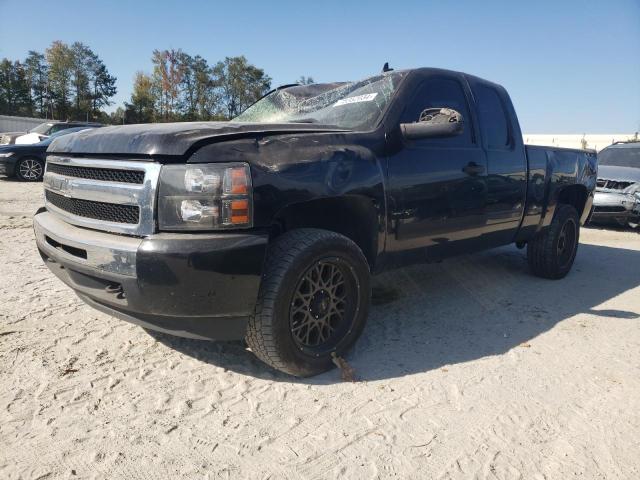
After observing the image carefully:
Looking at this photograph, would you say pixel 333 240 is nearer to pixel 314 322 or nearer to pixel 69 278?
pixel 314 322

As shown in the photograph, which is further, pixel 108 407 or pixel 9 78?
pixel 9 78

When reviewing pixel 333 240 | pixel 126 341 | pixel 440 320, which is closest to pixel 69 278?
pixel 126 341

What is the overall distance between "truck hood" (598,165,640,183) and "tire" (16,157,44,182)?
41.3 ft

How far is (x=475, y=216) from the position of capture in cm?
365

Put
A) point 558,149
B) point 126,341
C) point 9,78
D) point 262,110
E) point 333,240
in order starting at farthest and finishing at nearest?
point 9,78 < point 558,149 < point 262,110 < point 126,341 < point 333,240

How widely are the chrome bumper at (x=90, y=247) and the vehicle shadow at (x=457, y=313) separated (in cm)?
84

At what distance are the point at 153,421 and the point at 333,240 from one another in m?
1.25

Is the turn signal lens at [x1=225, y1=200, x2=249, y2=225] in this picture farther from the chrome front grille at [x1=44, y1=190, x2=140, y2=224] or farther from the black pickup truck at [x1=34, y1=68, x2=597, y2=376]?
the chrome front grille at [x1=44, y1=190, x2=140, y2=224]

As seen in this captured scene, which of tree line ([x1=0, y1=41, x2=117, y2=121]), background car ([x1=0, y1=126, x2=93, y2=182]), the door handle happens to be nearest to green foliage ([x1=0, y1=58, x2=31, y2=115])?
tree line ([x1=0, y1=41, x2=117, y2=121])

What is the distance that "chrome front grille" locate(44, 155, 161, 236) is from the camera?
2.26 metres

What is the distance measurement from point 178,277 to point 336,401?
3.34 ft

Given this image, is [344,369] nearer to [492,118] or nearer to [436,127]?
[436,127]

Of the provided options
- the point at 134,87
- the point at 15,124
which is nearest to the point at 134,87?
the point at 134,87

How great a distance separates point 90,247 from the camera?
7.70 feet
